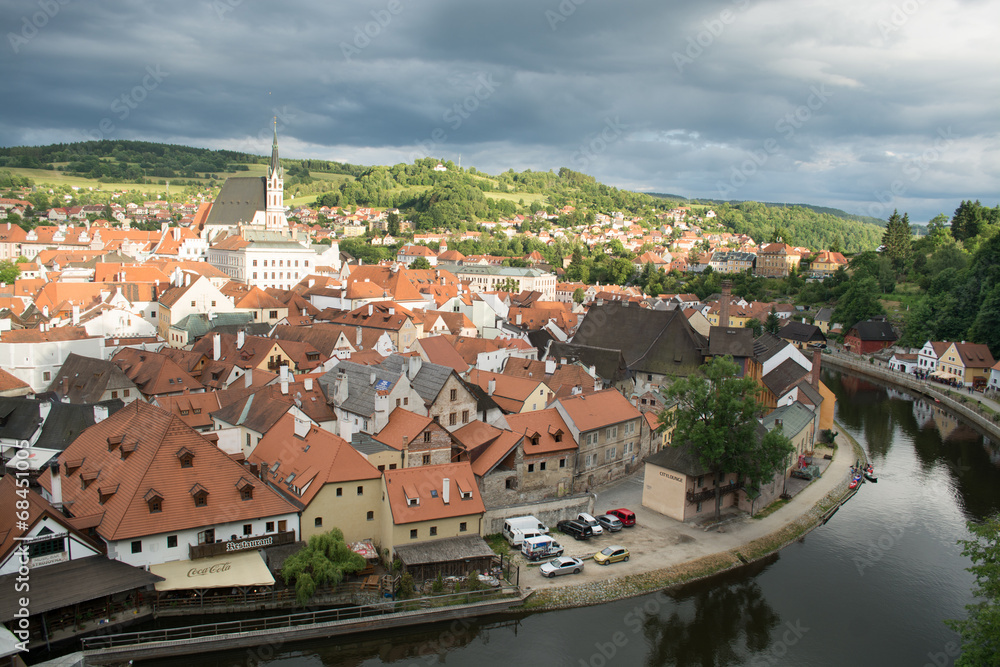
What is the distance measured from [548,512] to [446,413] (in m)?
7.19

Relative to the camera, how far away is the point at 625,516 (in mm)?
27969

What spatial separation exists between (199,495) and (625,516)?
16.4 meters

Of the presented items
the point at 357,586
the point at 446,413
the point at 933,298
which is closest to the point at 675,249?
the point at 933,298

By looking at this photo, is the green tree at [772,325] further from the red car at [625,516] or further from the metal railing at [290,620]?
the metal railing at [290,620]

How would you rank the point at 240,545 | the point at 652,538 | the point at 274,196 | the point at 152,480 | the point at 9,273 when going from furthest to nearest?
the point at 274,196, the point at 9,273, the point at 652,538, the point at 240,545, the point at 152,480

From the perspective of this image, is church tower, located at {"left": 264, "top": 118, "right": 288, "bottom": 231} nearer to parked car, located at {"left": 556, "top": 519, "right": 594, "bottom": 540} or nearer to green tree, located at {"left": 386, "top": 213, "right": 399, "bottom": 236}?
green tree, located at {"left": 386, "top": 213, "right": 399, "bottom": 236}

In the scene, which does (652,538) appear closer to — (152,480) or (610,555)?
(610,555)

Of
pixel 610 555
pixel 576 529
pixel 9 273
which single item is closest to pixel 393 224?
pixel 9 273

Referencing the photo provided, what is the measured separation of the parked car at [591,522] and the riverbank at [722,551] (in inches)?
101

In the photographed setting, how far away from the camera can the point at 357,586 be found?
869 inches

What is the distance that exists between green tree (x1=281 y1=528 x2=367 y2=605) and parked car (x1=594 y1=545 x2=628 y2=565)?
8.47 metres

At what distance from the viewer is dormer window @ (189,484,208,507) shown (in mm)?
21562

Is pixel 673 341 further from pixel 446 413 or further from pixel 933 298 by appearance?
pixel 933 298

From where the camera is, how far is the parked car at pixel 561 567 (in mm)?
23703
